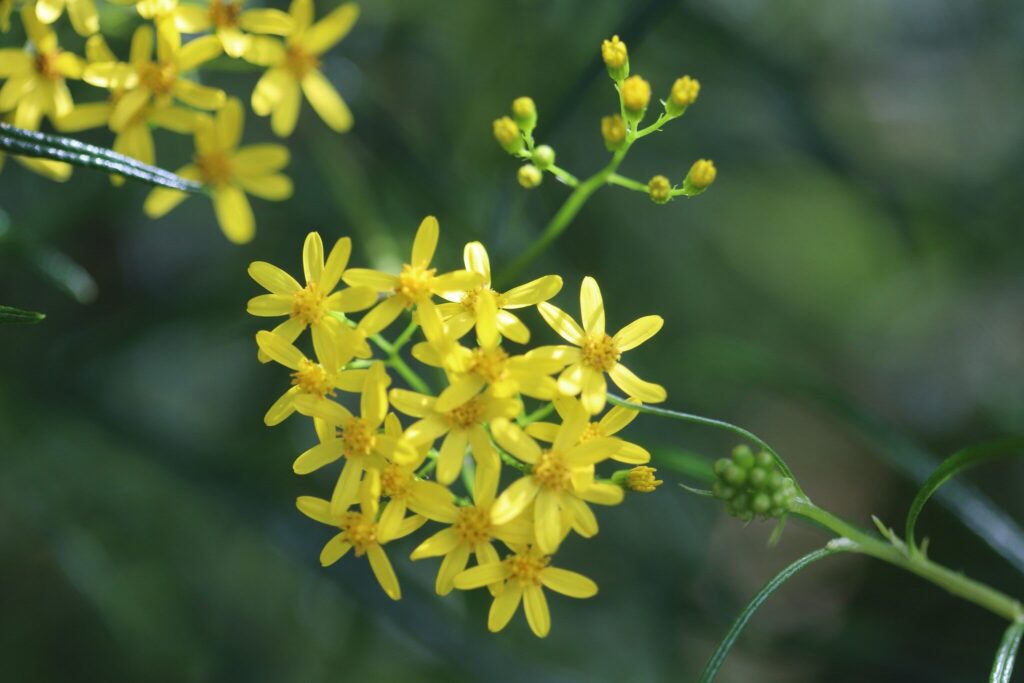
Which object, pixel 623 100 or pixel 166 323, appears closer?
pixel 623 100

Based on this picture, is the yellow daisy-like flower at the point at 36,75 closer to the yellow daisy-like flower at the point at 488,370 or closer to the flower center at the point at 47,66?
the flower center at the point at 47,66

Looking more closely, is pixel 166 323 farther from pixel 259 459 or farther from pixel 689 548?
pixel 689 548

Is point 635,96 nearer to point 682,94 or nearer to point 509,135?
point 682,94

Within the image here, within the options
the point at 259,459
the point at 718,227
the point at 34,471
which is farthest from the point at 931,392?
the point at 34,471

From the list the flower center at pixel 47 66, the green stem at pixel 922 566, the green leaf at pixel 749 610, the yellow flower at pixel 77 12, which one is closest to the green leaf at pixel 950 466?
the green stem at pixel 922 566

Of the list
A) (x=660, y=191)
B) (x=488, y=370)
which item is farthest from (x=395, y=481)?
(x=660, y=191)

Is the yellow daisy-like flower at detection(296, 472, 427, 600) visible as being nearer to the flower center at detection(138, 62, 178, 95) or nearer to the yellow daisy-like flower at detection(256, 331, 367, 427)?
the yellow daisy-like flower at detection(256, 331, 367, 427)
